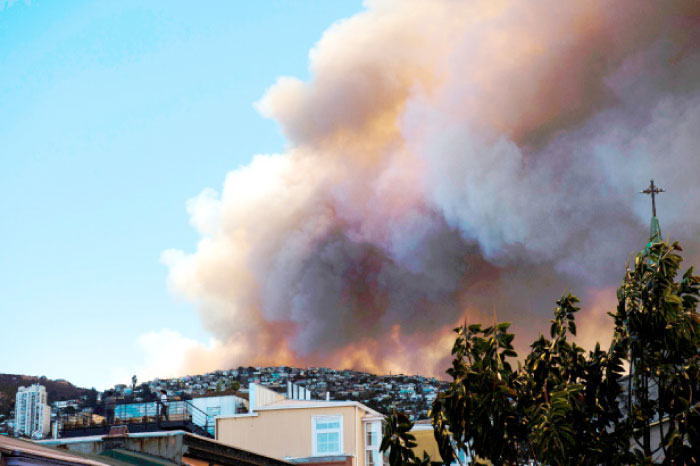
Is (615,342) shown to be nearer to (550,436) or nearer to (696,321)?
(696,321)

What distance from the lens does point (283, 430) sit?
51.7 m

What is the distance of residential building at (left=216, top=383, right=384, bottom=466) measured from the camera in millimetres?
51312

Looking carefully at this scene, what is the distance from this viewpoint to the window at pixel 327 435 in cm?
5147

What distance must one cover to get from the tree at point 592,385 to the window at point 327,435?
34764 millimetres

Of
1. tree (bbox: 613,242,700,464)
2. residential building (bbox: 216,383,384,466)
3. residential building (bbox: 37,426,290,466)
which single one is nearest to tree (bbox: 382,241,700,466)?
tree (bbox: 613,242,700,464)

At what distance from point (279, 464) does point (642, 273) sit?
74.6 ft

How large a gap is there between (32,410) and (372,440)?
24.4 metres

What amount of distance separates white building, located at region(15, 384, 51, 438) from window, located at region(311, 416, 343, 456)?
14.9 metres

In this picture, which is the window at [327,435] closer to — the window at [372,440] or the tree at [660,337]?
the window at [372,440]

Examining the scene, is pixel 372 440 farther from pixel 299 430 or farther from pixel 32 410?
pixel 32 410

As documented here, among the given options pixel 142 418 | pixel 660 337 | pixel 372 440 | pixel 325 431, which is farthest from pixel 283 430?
pixel 660 337

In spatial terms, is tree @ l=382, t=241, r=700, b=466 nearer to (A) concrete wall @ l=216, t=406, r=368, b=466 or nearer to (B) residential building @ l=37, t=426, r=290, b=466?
(B) residential building @ l=37, t=426, r=290, b=466

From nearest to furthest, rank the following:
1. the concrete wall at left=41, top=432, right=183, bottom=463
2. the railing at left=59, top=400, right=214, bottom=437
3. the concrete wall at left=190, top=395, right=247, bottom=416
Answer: the concrete wall at left=41, top=432, right=183, bottom=463 → the railing at left=59, top=400, right=214, bottom=437 → the concrete wall at left=190, top=395, right=247, bottom=416

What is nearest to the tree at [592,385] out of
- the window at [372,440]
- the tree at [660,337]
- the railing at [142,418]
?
the tree at [660,337]
